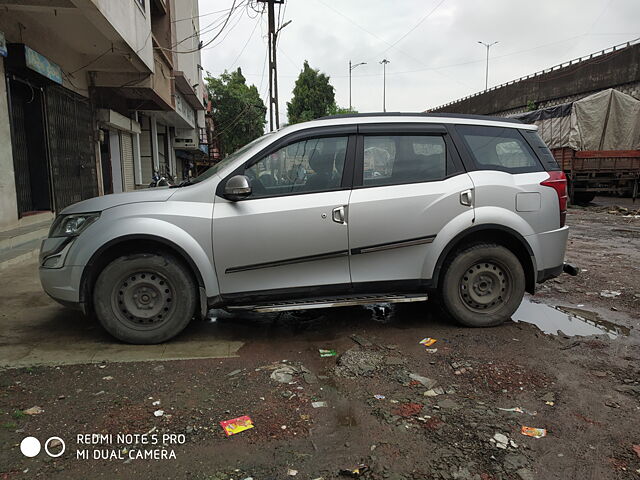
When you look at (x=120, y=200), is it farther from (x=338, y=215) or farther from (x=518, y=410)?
(x=518, y=410)

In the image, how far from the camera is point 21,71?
335 inches

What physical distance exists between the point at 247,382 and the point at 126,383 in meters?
0.83

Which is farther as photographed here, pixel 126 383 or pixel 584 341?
pixel 584 341

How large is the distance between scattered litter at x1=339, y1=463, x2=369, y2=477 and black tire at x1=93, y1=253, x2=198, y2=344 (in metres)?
2.04

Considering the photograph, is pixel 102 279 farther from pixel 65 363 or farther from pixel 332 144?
pixel 332 144

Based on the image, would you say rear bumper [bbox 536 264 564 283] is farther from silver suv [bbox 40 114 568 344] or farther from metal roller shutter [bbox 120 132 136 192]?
metal roller shutter [bbox 120 132 136 192]

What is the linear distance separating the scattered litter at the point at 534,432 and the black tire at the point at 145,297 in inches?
102

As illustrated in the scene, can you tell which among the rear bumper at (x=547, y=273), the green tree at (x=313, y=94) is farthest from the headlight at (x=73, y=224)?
the green tree at (x=313, y=94)

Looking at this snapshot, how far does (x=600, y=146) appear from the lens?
A: 56.9 feet

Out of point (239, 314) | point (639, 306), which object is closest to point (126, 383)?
point (239, 314)

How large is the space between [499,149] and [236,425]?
3.39m

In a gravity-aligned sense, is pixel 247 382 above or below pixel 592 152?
below

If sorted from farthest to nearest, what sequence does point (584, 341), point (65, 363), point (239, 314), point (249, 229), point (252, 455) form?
point (239, 314)
point (584, 341)
point (249, 229)
point (65, 363)
point (252, 455)

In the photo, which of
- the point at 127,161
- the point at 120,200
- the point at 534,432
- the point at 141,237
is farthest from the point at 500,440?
the point at 127,161
